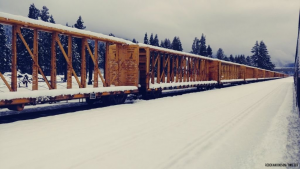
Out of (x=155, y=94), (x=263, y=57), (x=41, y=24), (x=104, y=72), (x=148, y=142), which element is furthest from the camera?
(x=263, y=57)

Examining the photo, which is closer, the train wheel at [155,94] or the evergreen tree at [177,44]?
the train wheel at [155,94]

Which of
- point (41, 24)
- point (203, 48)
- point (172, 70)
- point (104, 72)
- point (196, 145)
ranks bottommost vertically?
point (196, 145)

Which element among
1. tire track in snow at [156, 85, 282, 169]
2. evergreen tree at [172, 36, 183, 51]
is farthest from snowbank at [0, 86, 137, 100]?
evergreen tree at [172, 36, 183, 51]

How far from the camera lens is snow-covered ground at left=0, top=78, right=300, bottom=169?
14.4 feet

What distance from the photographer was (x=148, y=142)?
5.58 metres

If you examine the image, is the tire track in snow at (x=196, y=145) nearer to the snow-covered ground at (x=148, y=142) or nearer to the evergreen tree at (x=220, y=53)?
the snow-covered ground at (x=148, y=142)

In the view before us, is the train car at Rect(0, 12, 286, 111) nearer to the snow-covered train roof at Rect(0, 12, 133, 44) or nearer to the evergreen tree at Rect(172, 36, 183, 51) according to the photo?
the snow-covered train roof at Rect(0, 12, 133, 44)

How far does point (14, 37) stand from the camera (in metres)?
7.75

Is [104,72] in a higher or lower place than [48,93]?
higher

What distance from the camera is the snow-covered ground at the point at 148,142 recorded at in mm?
4402

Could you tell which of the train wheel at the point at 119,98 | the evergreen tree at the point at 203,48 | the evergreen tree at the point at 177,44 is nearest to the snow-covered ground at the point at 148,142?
the train wheel at the point at 119,98

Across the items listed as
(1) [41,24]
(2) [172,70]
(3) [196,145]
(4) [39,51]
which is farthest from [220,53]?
(3) [196,145]

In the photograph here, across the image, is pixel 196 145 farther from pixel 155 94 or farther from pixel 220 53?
pixel 220 53

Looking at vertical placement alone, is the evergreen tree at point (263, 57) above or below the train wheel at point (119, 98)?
above
